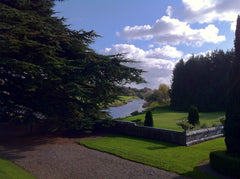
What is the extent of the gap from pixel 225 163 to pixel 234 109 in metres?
1.83

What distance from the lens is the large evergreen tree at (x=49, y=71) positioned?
11.3 meters

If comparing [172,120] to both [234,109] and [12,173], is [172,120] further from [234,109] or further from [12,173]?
[12,173]

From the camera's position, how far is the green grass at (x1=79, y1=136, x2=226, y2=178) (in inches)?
299

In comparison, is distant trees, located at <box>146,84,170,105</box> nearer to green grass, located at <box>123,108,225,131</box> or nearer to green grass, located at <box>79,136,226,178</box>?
green grass, located at <box>123,108,225,131</box>


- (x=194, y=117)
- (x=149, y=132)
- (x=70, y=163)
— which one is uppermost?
(x=194, y=117)

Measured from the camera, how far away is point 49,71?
11.7 metres

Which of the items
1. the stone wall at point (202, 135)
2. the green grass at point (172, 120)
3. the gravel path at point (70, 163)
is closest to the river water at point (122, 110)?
the green grass at point (172, 120)

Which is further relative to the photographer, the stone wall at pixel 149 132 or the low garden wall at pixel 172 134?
the stone wall at pixel 149 132

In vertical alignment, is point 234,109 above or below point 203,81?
below

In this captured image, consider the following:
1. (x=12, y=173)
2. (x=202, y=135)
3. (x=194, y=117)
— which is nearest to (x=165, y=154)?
(x=202, y=135)

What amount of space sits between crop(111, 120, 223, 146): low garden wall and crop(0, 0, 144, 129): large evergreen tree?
2.09 metres

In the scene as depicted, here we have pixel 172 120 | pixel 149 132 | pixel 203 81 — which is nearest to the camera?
pixel 149 132

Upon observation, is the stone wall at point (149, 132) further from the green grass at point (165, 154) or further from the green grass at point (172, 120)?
the green grass at point (172, 120)

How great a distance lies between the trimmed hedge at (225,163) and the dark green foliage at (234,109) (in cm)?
44
